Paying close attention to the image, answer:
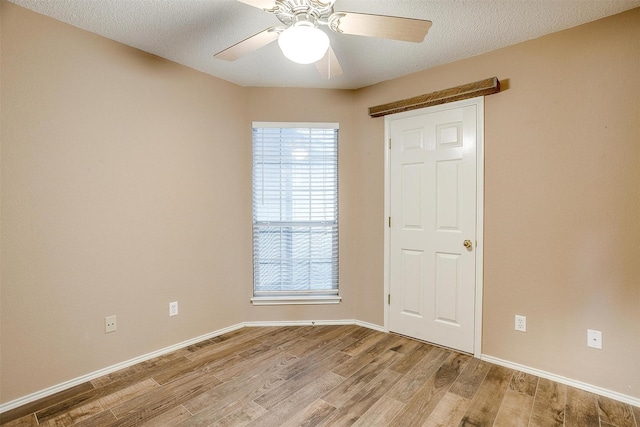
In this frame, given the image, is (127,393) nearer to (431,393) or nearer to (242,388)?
(242,388)

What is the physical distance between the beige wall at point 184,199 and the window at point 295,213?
50 cm

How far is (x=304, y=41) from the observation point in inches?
56.1

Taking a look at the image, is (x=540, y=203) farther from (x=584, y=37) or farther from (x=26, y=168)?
(x=26, y=168)

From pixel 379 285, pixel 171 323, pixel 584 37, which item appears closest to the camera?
pixel 584 37

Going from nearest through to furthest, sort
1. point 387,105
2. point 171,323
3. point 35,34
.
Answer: point 35,34
point 171,323
point 387,105

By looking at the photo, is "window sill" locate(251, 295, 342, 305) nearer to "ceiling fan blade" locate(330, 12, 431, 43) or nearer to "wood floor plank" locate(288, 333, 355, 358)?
"wood floor plank" locate(288, 333, 355, 358)

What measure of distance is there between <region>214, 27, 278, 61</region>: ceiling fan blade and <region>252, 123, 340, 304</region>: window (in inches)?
50.3

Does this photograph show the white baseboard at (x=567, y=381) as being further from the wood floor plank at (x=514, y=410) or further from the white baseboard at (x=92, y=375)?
the white baseboard at (x=92, y=375)

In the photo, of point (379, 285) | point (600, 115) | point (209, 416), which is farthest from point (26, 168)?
point (600, 115)

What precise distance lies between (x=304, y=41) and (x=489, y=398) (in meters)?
2.31

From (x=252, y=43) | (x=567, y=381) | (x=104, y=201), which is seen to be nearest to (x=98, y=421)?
(x=104, y=201)

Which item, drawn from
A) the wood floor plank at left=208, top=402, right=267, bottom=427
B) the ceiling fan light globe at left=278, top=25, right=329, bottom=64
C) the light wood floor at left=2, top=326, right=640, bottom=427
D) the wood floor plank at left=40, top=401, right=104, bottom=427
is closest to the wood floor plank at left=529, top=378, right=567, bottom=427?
the light wood floor at left=2, top=326, right=640, bottom=427

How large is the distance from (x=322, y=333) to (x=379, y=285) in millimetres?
715

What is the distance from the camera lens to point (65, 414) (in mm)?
1831
